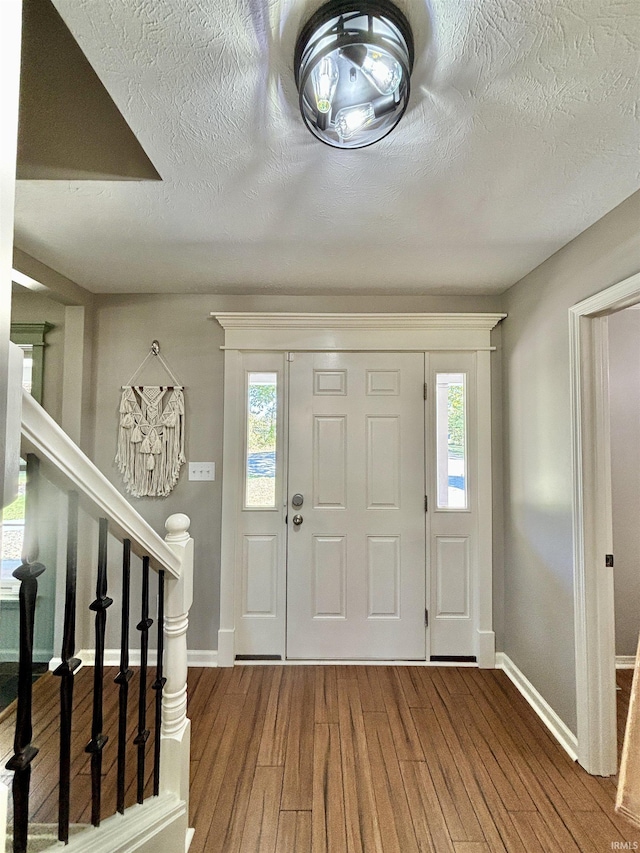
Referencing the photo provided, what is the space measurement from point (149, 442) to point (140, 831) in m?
1.86

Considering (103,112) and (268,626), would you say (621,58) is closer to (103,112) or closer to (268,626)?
(103,112)

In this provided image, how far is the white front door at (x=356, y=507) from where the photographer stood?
102 inches

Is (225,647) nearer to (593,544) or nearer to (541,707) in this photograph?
(541,707)

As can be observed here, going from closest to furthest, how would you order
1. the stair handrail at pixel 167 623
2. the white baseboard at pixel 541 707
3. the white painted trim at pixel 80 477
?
the white painted trim at pixel 80 477, the stair handrail at pixel 167 623, the white baseboard at pixel 541 707

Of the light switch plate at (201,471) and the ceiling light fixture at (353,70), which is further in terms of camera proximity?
the light switch plate at (201,471)

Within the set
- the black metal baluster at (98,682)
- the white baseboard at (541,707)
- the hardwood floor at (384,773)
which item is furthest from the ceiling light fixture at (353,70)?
the white baseboard at (541,707)

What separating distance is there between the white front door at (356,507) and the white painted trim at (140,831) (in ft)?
4.26

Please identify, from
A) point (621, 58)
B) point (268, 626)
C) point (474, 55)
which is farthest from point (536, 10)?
point (268, 626)

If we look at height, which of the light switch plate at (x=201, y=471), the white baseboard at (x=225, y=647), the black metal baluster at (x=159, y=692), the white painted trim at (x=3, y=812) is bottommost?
the white baseboard at (x=225, y=647)

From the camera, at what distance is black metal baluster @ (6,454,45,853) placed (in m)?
0.78

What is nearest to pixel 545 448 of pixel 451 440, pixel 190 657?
pixel 451 440

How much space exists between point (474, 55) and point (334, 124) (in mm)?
357

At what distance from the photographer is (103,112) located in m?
1.37

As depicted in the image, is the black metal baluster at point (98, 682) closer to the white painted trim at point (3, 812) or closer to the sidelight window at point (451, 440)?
the white painted trim at point (3, 812)
